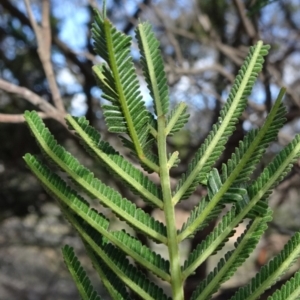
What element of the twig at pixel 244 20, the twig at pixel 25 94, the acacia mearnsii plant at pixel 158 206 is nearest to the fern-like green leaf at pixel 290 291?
the acacia mearnsii plant at pixel 158 206

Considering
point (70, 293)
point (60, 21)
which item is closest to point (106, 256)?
point (60, 21)

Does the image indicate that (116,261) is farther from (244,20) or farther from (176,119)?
(244,20)

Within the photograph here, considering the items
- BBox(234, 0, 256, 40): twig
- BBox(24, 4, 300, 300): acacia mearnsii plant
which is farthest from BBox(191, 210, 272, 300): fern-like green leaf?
BBox(234, 0, 256, 40): twig

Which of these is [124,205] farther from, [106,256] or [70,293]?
[70,293]

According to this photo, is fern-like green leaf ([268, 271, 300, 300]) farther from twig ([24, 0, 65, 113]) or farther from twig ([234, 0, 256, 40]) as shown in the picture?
twig ([234, 0, 256, 40])

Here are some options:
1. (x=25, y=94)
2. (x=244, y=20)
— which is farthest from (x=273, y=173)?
(x=244, y=20)
